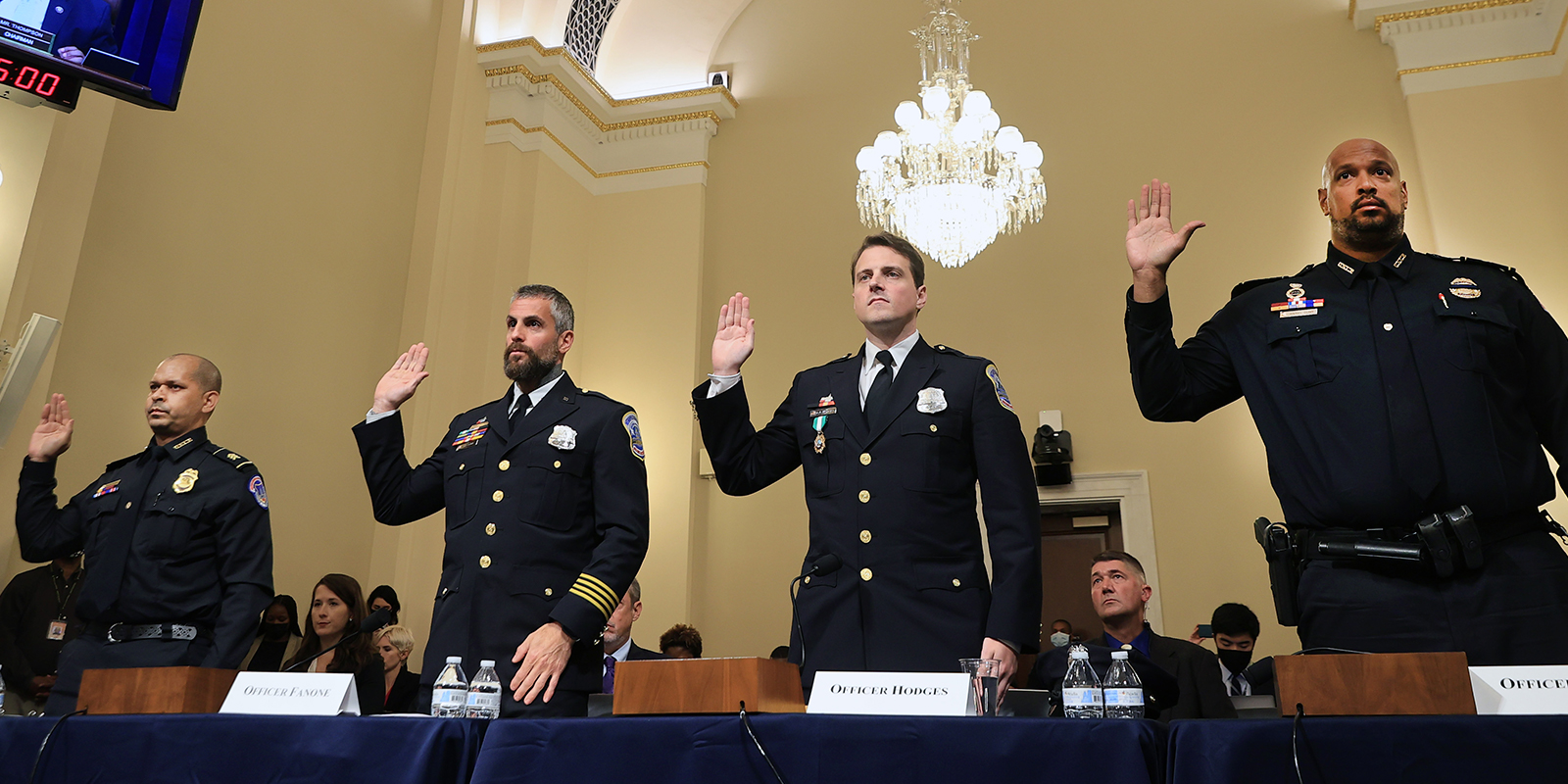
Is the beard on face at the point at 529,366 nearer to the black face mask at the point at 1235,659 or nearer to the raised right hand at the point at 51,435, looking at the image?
the raised right hand at the point at 51,435

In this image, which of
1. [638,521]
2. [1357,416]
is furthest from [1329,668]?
[638,521]

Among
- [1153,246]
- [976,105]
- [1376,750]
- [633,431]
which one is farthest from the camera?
[976,105]

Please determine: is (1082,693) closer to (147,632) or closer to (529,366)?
(529,366)

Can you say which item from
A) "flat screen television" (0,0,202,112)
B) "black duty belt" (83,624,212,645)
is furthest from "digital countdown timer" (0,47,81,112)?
"black duty belt" (83,624,212,645)

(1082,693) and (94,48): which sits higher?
(94,48)

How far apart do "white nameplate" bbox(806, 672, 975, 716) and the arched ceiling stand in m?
6.94

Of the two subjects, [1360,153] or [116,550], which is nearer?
[1360,153]

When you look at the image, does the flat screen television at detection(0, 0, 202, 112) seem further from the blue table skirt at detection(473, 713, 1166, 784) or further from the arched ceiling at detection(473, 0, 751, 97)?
the arched ceiling at detection(473, 0, 751, 97)

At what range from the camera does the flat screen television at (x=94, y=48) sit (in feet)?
11.5

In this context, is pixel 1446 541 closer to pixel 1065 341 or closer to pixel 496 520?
pixel 496 520

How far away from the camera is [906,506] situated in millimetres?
2006

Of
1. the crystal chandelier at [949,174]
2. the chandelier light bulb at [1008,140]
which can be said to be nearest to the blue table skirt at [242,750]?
the crystal chandelier at [949,174]

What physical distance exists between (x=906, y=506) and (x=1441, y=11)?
6.06 metres

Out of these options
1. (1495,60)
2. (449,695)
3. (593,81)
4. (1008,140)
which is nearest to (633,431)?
(449,695)
